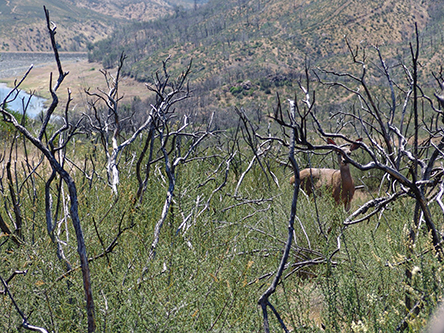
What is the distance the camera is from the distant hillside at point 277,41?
5047 centimetres

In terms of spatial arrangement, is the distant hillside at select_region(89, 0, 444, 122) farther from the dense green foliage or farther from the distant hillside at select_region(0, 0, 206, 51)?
the distant hillside at select_region(0, 0, 206, 51)

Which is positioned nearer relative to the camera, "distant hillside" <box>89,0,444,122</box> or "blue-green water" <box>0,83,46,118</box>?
"blue-green water" <box>0,83,46,118</box>

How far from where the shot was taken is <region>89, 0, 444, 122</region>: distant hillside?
50.5 m

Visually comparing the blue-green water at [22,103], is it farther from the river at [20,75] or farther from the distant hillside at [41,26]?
the distant hillside at [41,26]

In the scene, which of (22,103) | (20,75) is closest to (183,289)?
(22,103)

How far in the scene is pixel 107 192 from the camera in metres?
3.12

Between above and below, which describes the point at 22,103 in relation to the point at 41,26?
below

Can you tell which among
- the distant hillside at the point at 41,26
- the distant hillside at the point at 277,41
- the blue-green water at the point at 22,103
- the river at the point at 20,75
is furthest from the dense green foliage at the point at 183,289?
the distant hillside at the point at 41,26

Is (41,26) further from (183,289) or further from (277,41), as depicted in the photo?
(183,289)

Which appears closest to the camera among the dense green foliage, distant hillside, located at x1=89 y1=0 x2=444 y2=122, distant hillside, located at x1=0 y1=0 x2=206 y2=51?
the dense green foliage

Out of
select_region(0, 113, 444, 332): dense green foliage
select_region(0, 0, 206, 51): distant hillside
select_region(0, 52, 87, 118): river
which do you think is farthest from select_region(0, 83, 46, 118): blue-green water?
select_region(0, 0, 206, 51): distant hillside

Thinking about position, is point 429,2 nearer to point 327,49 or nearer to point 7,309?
point 327,49

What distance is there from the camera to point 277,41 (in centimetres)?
6825

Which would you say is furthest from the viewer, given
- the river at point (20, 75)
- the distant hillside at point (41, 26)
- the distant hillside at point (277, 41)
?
the distant hillside at point (41, 26)
